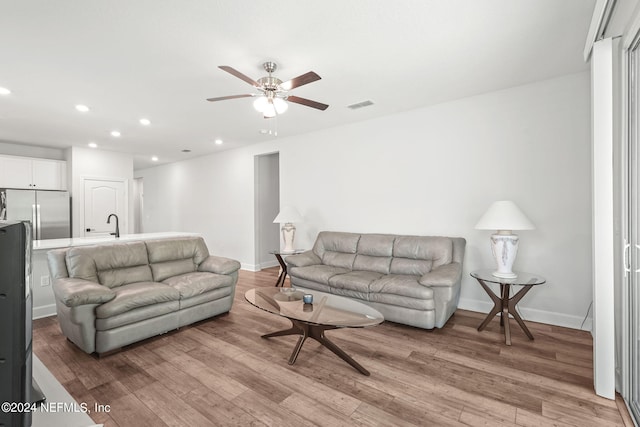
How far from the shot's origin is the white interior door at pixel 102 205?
6145 mm

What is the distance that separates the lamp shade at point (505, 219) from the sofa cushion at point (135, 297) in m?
3.15

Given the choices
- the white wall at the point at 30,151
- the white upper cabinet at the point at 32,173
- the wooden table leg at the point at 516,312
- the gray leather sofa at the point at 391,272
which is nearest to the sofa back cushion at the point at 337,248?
the gray leather sofa at the point at 391,272

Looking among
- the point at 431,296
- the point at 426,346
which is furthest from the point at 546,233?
the point at 426,346

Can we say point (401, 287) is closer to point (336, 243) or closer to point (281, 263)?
point (336, 243)

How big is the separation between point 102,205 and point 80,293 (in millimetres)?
4744

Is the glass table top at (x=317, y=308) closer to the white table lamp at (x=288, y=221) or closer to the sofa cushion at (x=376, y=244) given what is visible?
the sofa cushion at (x=376, y=244)

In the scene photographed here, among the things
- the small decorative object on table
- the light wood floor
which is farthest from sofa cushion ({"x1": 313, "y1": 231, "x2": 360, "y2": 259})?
the light wood floor

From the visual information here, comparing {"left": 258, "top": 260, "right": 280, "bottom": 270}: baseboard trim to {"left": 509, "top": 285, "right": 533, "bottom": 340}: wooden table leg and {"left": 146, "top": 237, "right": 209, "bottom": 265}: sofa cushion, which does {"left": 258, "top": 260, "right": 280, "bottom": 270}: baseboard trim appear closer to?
{"left": 146, "top": 237, "right": 209, "bottom": 265}: sofa cushion

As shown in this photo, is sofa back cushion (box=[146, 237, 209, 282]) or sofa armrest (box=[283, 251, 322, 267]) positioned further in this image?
sofa armrest (box=[283, 251, 322, 267])

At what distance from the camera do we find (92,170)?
6219 mm

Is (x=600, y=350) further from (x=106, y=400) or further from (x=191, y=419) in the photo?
(x=106, y=400)

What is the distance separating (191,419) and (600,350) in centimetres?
264

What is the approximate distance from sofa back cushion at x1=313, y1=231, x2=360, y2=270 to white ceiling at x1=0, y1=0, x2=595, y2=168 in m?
1.78

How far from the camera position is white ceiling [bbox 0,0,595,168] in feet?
6.89
